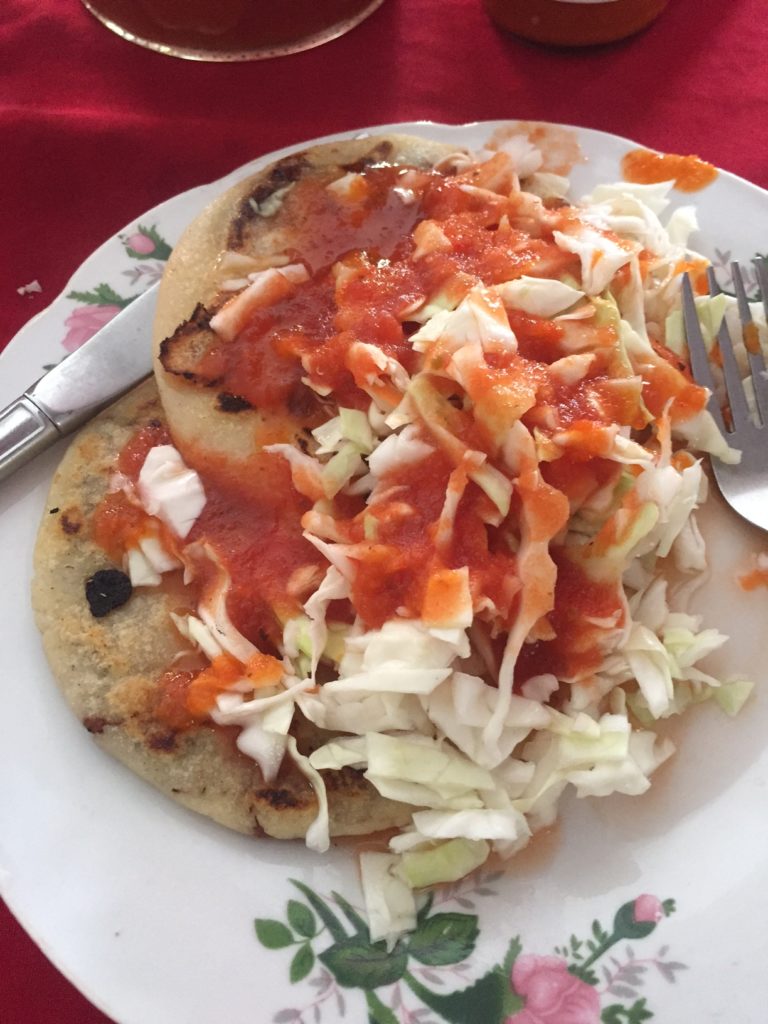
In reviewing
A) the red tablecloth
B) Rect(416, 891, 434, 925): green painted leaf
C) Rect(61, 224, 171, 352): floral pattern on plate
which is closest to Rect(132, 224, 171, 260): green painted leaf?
Rect(61, 224, 171, 352): floral pattern on plate

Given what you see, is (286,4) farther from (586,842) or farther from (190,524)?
(586,842)

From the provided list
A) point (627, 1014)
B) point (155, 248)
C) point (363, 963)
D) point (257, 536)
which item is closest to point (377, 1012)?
point (363, 963)

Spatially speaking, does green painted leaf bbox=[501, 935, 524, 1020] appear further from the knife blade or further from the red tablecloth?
the red tablecloth

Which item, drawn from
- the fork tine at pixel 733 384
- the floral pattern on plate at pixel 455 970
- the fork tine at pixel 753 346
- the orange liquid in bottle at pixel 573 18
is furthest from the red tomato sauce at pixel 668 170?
the floral pattern on plate at pixel 455 970

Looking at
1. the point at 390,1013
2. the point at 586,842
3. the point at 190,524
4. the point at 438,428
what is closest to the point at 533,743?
the point at 586,842

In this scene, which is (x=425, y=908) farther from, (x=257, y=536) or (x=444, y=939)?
(x=257, y=536)
